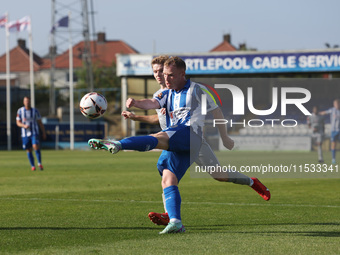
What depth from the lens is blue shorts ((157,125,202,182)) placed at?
7398 mm

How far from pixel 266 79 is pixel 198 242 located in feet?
159

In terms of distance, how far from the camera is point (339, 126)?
23.9 meters

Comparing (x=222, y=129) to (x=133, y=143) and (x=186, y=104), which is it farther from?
(x=133, y=143)

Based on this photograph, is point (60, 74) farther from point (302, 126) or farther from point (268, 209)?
point (268, 209)

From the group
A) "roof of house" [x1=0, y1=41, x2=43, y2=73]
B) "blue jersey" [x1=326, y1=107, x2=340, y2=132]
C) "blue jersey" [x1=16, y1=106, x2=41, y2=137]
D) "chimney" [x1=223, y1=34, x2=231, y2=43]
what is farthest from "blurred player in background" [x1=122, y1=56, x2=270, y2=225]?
"chimney" [x1=223, y1=34, x2=231, y2=43]

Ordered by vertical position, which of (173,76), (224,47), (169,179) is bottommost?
(169,179)

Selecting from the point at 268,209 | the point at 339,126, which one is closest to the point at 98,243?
the point at 268,209

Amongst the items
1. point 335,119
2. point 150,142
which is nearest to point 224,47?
point 335,119

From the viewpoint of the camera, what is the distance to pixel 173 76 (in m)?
7.61

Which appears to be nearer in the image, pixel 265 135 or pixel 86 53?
pixel 265 135

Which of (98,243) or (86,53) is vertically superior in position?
(86,53)

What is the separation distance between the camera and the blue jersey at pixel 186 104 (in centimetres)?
765

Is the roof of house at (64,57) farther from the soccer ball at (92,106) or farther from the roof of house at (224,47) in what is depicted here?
the soccer ball at (92,106)

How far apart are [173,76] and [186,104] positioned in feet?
1.16
